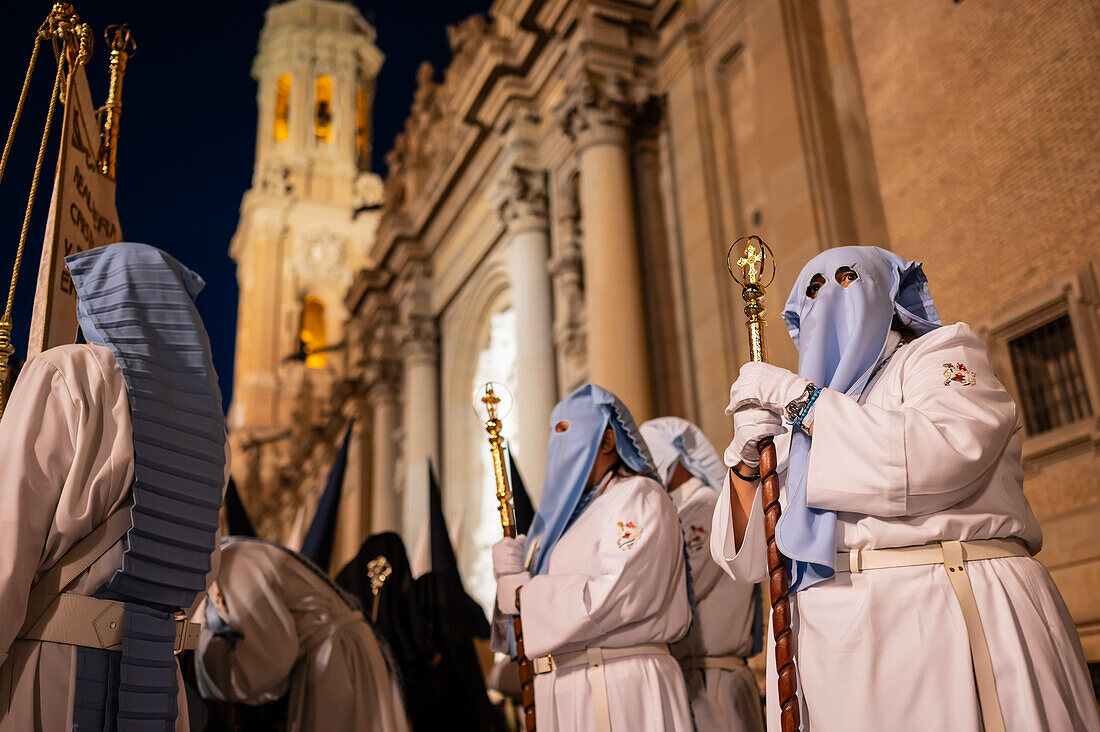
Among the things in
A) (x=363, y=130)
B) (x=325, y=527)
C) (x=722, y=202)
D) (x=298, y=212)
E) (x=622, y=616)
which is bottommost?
(x=622, y=616)

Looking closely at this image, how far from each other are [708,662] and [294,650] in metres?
2.01

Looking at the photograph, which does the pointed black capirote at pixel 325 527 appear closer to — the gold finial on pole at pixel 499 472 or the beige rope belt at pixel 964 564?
the gold finial on pole at pixel 499 472

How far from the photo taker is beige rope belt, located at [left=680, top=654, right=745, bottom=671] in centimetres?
467

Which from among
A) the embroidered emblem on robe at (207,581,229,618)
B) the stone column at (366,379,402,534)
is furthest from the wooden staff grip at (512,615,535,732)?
the stone column at (366,379,402,534)

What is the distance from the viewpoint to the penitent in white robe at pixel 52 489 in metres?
2.65

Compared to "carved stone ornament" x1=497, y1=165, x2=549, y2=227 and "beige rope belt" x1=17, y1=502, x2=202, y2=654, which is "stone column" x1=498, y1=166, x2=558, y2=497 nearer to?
"carved stone ornament" x1=497, y1=165, x2=549, y2=227

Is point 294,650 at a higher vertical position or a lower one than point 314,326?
lower

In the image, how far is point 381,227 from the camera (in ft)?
62.6

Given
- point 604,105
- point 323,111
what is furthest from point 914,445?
point 323,111

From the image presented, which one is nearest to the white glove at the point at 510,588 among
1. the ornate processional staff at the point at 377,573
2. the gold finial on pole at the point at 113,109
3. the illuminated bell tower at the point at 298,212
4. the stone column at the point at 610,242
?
the ornate processional staff at the point at 377,573

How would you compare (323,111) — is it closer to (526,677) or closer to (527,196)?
(527,196)

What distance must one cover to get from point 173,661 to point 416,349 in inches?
557

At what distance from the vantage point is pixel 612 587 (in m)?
3.96

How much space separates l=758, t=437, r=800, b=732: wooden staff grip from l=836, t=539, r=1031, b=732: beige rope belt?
0.70 ft
